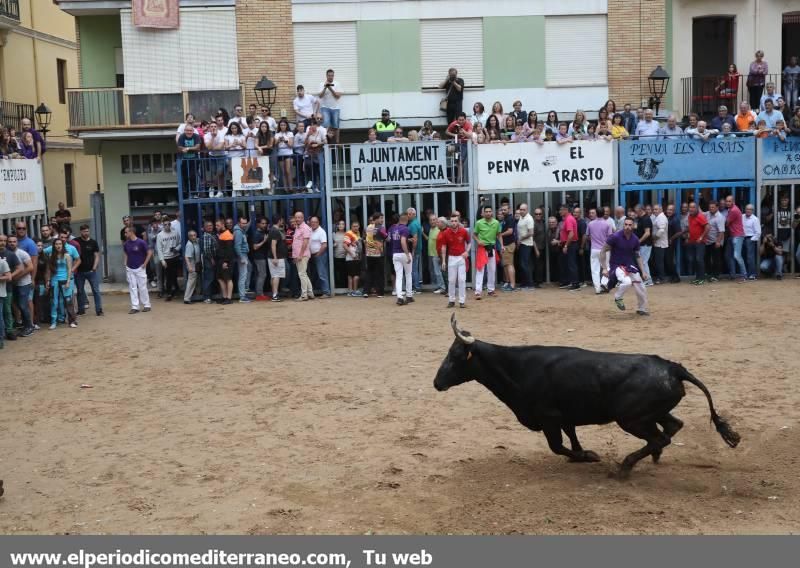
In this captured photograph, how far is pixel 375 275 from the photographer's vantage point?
2245 cm

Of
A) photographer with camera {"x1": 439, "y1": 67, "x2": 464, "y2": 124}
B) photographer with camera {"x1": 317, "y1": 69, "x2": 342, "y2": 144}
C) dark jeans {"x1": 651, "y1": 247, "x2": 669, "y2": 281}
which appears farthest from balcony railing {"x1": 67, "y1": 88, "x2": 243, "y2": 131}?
dark jeans {"x1": 651, "y1": 247, "x2": 669, "y2": 281}

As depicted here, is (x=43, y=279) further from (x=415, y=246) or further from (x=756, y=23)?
(x=756, y=23)

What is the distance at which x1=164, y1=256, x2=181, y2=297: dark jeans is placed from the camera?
23.0 metres

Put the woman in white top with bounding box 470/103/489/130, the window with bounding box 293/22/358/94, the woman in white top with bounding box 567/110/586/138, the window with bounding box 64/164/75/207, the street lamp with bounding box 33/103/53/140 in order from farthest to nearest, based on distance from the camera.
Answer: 1. the window with bounding box 64/164/75/207
2. the street lamp with bounding box 33/103/53/140
3. the window with bounding box 293/22/358/94
4. the woman in white top with bounding box 470/103/489/130
5. the woman in white top with bounding box 567/110/586/138

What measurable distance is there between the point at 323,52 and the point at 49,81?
528 inches

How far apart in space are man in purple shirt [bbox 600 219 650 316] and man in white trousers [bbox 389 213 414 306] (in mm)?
4400

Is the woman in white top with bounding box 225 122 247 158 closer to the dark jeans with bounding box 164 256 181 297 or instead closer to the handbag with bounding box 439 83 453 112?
the dark jeans with bounding box 164 256 181 297

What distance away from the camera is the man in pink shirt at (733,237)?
74.9ft

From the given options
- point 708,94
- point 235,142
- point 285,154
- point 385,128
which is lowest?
point 285,154

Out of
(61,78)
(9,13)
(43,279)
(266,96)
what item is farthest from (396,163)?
(61,78)

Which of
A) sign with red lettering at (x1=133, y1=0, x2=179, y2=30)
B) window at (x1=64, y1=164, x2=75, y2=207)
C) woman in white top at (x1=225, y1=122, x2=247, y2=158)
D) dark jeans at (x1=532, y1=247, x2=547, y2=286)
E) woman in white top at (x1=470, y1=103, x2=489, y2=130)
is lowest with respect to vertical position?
dark jeans at (x1=532, y1=247, x2=547, y2=286)

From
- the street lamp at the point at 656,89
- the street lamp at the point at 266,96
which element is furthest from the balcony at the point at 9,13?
the street lamp at the point at 656,89

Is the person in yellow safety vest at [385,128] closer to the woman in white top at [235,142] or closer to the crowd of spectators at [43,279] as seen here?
the woman in white top at [235,142]

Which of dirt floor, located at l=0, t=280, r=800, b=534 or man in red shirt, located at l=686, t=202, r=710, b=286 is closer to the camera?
dirt floor, located at l=0, t=280, r=800, b=534
